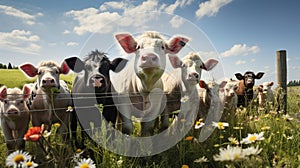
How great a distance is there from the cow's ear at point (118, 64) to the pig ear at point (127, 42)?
0.62 ft

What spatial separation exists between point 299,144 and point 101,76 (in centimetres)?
259

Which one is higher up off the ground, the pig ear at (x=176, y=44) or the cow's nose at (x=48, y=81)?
the pig ear at (x=176, y=44)

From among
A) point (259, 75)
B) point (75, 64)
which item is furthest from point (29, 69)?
point (259, 75)

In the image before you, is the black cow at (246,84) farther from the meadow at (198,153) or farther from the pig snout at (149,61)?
the pig snout at (149,61)

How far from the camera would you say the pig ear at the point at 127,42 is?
3457mm

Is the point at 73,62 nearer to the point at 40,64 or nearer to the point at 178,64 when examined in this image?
the point at 40,64

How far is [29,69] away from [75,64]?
605 millimetres

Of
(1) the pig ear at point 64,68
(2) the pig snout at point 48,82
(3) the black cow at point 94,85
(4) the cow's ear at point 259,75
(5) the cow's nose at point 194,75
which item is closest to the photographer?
(2) the pig snout at point 48,82

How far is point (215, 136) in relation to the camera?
3395 millimetres

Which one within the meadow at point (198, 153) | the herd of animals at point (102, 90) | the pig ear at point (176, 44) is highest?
the pig ear at point (176, 44)

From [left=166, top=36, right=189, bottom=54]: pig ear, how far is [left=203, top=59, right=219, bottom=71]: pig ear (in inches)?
31.5

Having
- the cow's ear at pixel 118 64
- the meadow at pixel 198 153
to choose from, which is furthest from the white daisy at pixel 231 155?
the cow's ear at pixel 118 64

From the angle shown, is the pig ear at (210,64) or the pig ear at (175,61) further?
the pig ear at (210,64)

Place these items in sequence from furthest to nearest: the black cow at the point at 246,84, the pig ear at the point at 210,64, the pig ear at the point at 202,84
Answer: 1. the black cow at the point at 246,84
2. the pig ear at the point at 202,84
3. the pig ear at the point at 210,64
